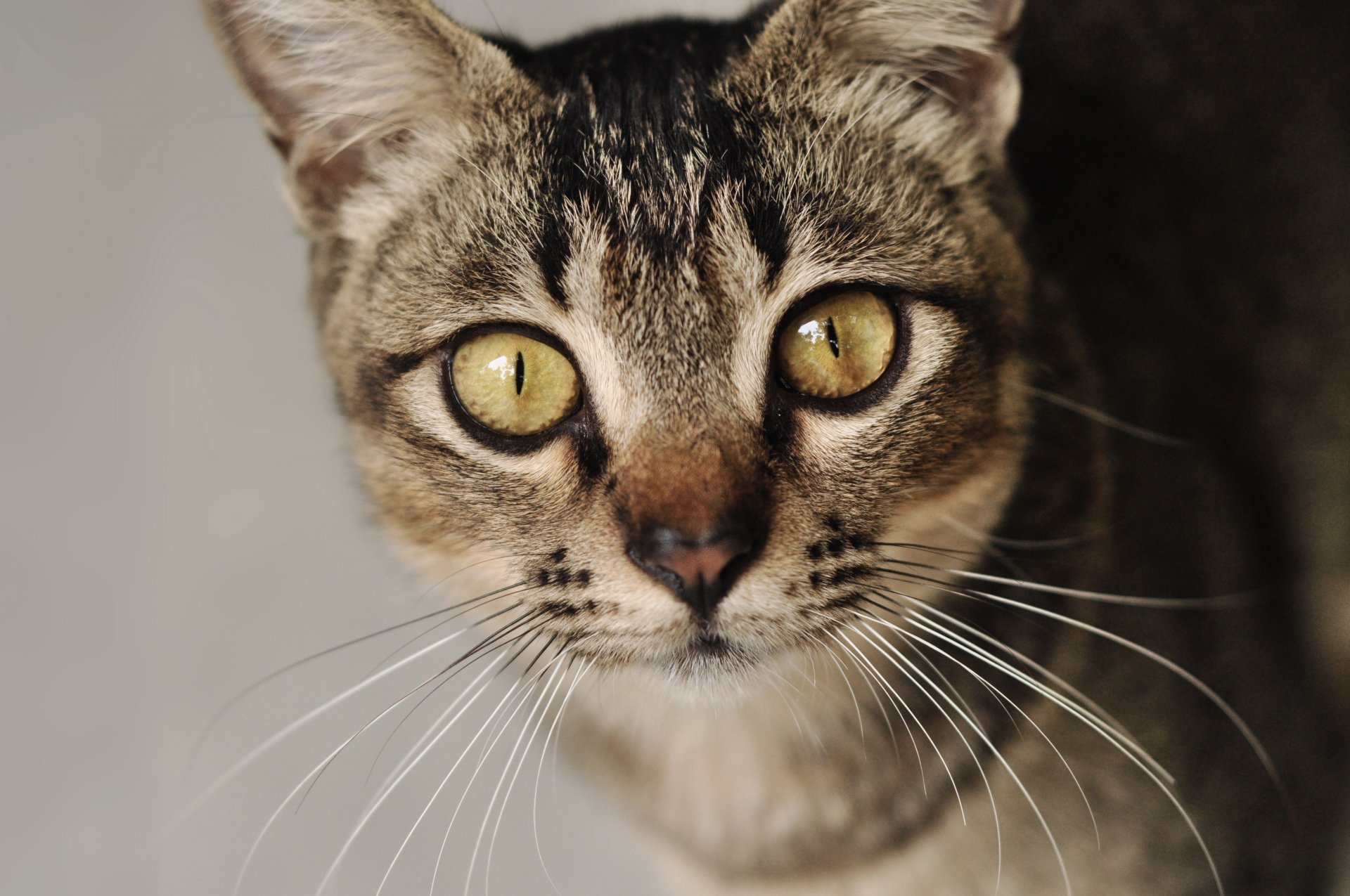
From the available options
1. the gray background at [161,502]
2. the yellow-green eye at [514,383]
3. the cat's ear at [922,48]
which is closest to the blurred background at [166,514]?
the gray background at [161,502]

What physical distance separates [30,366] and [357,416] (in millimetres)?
623

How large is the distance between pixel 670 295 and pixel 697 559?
8.8 inches

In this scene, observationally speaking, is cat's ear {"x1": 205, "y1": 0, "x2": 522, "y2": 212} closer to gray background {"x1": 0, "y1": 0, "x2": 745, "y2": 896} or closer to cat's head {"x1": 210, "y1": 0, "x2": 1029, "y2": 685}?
cat's head {"x1": 210, "y1": 0, "x2": 1029, "y2": 685}

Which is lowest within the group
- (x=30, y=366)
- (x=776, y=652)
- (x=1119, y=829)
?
(x=1119, y=829)

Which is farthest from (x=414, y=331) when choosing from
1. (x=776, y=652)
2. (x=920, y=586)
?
(x=920, y=586)

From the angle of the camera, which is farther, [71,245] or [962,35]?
[71,245]

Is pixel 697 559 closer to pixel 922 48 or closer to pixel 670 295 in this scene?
pixel 670 295

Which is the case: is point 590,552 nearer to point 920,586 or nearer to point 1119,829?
point 920,586

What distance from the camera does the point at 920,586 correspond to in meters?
1.04

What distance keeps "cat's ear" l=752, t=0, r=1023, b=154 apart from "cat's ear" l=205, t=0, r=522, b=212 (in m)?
Result: 0.27

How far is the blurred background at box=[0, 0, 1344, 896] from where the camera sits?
1341 mm

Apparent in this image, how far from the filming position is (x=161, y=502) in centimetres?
148

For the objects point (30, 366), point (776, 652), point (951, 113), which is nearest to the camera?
point (776, 652)

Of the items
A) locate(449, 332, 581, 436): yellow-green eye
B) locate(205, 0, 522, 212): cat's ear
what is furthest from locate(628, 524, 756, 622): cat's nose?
locate(205, 0, 522, 212): cat's ear
